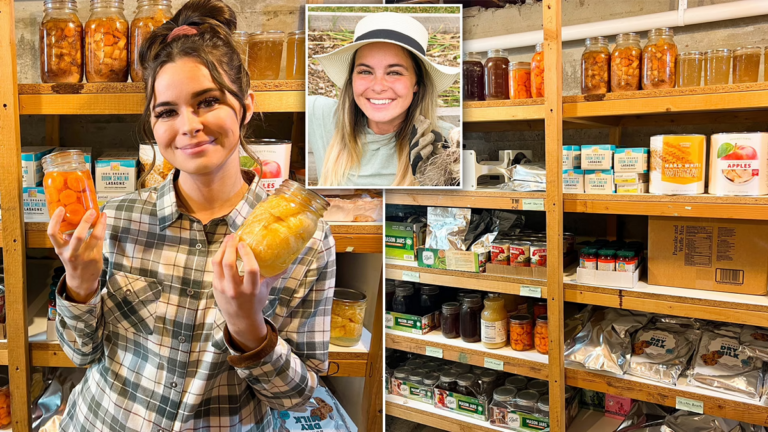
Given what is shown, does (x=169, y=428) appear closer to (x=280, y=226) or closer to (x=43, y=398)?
(x=280, y=226)

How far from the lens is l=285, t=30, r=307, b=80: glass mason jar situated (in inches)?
83.1

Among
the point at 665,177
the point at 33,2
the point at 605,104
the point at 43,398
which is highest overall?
the point at 33,2

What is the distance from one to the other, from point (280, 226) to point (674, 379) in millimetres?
1758

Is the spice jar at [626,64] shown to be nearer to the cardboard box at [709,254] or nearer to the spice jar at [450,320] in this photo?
the cardboard box at [709,254]

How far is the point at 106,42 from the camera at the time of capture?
1946 mm

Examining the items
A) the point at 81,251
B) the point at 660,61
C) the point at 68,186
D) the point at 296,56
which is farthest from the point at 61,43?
the point at 660,61

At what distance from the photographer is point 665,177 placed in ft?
6.64

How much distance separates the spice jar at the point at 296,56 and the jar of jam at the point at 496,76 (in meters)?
0.75

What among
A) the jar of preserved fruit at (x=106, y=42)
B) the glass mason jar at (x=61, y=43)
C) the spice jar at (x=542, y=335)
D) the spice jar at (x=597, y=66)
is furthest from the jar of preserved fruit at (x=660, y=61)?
the glass mason jar at (x=61, y=43)

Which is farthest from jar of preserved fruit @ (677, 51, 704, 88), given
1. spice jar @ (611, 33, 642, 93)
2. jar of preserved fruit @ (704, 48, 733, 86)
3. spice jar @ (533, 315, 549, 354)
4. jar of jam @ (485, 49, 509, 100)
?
spice jar @ (533, 315, 549, 354)

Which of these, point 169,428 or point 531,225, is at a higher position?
point 531,225

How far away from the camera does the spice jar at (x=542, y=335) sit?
239 centimetres

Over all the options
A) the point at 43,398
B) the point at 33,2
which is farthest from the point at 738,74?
the point at 33,2

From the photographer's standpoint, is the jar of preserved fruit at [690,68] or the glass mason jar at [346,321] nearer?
the jar of preserved fruit at [690,68]
